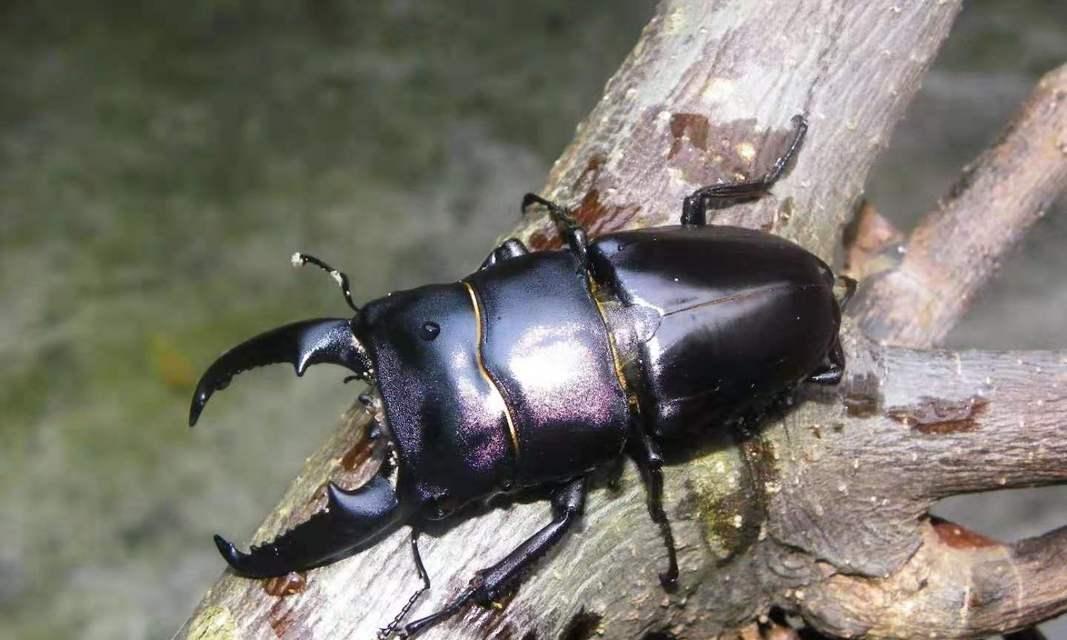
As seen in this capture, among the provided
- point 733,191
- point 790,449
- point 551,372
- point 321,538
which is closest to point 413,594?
point 321,538

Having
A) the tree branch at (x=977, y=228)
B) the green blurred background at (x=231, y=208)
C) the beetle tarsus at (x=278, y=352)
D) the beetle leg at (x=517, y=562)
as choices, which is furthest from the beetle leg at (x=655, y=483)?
the green blurred background at (x=231, y=208)

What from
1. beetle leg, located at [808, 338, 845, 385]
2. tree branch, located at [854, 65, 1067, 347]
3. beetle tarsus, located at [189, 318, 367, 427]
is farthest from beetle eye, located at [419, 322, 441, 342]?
tree branch, located at [854, 65, 1067, 347]

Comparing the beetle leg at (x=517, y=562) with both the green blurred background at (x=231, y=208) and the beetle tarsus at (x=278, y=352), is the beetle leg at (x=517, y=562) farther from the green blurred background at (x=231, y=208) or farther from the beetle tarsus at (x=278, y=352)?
the green blurred background at (x=231, y=208)

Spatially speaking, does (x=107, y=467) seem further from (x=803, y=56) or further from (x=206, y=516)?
(x=803, y=56)


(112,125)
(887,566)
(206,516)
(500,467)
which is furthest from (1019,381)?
(112,125)

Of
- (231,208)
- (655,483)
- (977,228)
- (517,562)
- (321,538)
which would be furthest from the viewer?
(231,208)

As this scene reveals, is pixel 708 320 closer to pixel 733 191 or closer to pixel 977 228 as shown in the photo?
pixel 733 191

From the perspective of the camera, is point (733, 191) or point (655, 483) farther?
point (733, 191)

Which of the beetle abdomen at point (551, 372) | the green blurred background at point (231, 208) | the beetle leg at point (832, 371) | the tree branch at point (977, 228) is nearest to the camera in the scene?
the beetle abdomen at point (551, 372)
